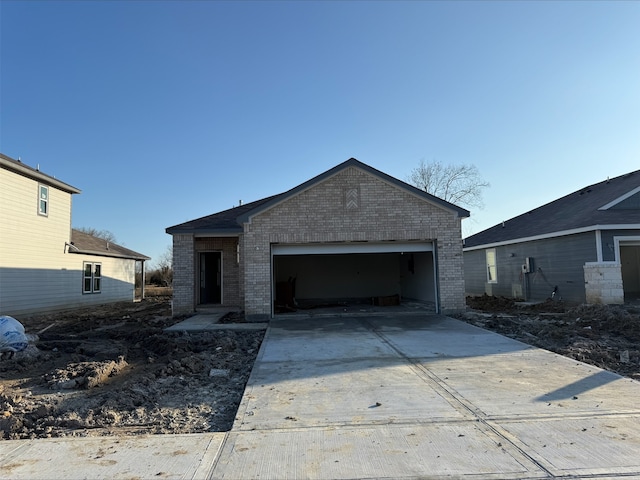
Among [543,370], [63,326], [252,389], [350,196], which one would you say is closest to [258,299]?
[350,196]

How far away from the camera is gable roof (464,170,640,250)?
1522 centimetres

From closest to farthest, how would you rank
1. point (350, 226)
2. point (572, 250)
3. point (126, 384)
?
point (126, 384)
point (350, 226)
point (572, 250)

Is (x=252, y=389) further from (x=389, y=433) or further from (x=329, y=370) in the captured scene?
(x=389, y=433)

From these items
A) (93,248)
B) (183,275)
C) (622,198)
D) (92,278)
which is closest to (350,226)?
(183,275)

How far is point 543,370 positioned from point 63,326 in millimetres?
13519

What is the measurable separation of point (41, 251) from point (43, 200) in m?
2.18

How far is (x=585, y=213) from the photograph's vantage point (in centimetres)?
1673

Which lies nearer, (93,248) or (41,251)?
(41,251)

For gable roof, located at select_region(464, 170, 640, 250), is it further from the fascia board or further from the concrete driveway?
the fascia board

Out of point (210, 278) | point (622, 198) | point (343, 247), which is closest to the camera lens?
point (343, 247)

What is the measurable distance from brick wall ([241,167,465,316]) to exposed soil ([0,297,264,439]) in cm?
300

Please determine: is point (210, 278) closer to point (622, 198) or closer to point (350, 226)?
point (350, 226)

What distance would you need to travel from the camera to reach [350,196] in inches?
542

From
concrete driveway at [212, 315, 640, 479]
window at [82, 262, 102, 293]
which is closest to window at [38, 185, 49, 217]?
window at [82, 262, 102, 293]
